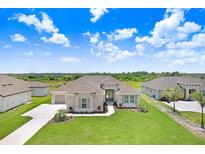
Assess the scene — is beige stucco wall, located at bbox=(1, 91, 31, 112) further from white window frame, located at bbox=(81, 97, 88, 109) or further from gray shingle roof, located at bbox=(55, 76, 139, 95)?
white window frame, located at bbox=(81, 97, 88, 109)

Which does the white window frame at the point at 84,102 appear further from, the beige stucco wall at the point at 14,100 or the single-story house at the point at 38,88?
the single-story house at the point at 38,88

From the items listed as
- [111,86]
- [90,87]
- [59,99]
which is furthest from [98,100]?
[59,99]

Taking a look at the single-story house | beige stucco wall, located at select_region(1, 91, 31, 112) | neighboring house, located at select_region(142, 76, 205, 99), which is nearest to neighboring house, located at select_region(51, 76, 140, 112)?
beige stucco wall, located at select_region(1, 91, 31, 112)

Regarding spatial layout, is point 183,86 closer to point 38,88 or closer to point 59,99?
point 59,99

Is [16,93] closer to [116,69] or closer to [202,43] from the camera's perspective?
[116,69]

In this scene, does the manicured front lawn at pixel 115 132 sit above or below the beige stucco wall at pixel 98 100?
below

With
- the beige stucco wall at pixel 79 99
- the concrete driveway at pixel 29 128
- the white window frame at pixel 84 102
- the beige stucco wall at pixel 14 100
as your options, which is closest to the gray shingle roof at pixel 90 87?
the beige stucco wall at pixel 79 99
